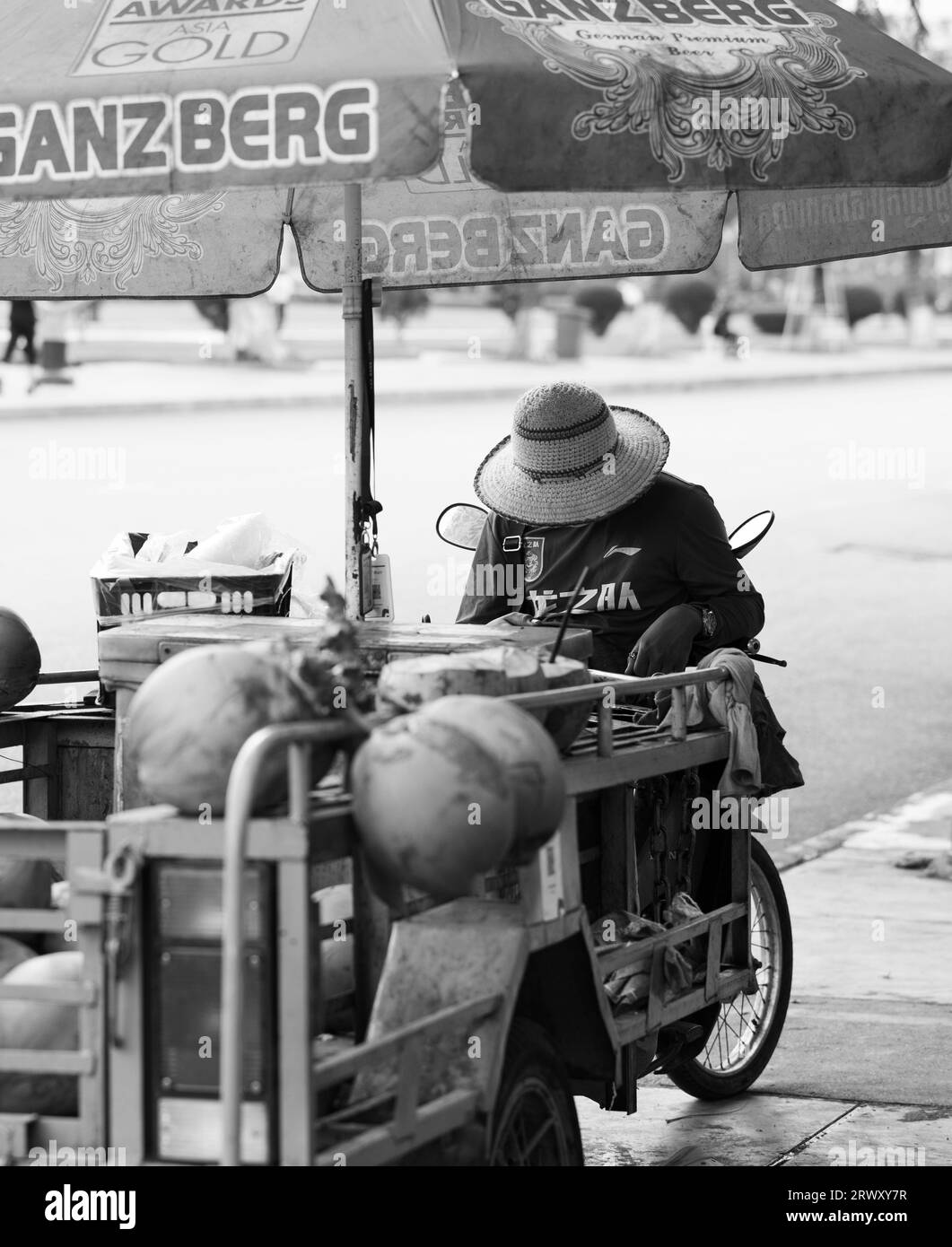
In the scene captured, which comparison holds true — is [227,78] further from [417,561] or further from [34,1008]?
[417,561]

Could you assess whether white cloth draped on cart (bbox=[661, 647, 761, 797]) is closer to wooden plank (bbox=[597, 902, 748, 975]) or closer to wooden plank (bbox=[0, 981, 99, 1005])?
wooden plank (bbox=[597, 902, 748, 975])

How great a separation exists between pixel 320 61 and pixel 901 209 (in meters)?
2.13

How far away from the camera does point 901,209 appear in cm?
496

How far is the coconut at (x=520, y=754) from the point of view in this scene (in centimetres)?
293

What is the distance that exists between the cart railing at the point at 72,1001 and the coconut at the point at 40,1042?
0.03 metres

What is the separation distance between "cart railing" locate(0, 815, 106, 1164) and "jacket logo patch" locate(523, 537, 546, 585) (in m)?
2.41

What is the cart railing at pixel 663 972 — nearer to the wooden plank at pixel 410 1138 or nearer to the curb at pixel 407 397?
the wooden plank at pixel 410 1138

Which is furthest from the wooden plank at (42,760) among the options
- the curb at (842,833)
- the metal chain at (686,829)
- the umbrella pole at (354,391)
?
the curb at (842,833)

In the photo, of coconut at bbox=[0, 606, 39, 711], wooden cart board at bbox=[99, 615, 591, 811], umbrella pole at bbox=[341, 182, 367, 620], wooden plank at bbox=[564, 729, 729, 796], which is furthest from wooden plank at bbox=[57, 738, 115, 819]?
wooden plank at bbox=[564, 729, 729, 796]

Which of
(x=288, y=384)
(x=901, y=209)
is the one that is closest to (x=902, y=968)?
(x=901, y=209)

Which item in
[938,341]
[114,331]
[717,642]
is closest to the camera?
[717,642]

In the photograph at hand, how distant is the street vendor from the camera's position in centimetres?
487

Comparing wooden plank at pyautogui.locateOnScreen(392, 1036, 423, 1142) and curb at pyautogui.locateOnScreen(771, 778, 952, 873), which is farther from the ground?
wooden plank at pyautogui.locateOnScreen(392, 1036, 423, 1142)

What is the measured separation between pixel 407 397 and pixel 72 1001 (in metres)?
22.7
